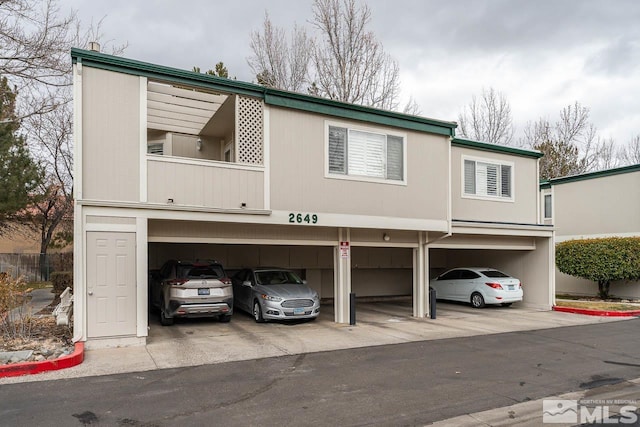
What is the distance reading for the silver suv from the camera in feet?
38.8

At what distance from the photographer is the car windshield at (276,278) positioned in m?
13.7

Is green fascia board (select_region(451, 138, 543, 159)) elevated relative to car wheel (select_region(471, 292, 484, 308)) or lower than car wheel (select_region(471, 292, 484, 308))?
elevated

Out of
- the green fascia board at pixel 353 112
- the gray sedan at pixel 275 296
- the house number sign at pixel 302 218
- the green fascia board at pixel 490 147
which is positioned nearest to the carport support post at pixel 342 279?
the gray sedan at pixel 275 296

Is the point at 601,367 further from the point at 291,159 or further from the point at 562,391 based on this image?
the point at 291,159

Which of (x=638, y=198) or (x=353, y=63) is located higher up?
(x=353, y=63)

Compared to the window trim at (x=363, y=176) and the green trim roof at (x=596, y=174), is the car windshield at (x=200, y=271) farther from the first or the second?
the green trim roof at (x=596, y=174)

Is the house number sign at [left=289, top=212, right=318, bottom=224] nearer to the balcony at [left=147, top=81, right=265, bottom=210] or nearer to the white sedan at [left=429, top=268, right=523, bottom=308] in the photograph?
the balcony at [left=147, top=81, right=265, bottom=210]

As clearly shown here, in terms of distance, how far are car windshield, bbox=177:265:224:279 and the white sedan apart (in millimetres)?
9328

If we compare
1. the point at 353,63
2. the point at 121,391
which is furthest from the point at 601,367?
the point at 353,63

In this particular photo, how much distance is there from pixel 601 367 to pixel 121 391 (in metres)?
7.83

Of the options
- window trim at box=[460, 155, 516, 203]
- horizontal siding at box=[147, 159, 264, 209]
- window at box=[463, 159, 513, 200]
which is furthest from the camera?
window at box=[463, 159, 513, 200]

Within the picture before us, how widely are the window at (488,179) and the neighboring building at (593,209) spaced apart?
426 centimetres

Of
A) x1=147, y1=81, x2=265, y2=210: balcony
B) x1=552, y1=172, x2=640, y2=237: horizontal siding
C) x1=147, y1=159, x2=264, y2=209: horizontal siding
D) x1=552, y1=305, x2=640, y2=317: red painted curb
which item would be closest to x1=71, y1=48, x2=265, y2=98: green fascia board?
x1=147, y1=81, x2=265, y2=210: balcony

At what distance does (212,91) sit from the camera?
11102 mm
